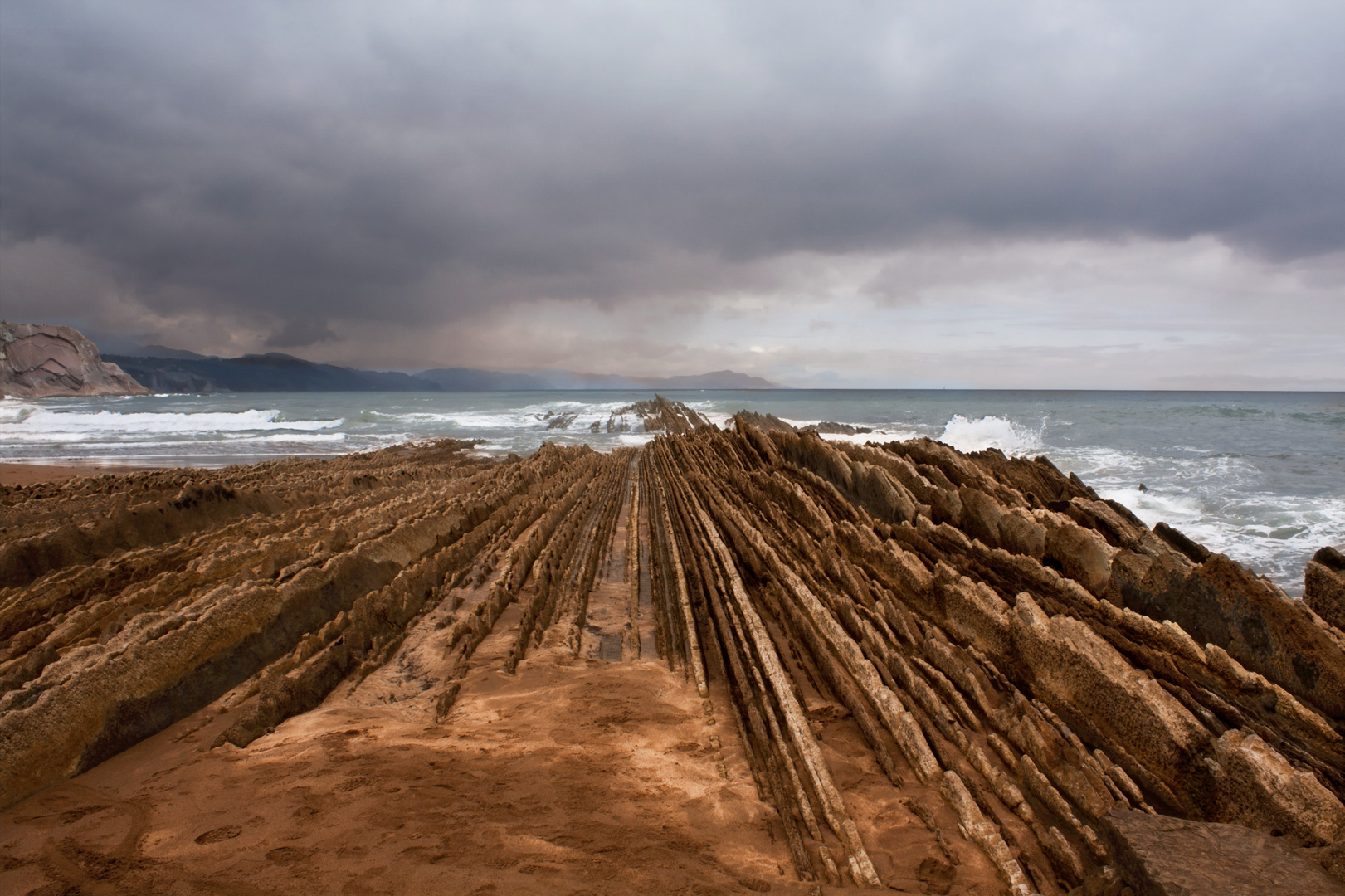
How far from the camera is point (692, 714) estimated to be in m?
4.34

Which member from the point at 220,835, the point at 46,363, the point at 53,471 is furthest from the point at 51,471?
the point at 46,363

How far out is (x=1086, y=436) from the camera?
107 feet

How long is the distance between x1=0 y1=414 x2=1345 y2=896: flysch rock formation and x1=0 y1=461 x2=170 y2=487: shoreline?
16157 mm

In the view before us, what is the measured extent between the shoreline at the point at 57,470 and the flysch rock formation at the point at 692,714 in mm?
16157

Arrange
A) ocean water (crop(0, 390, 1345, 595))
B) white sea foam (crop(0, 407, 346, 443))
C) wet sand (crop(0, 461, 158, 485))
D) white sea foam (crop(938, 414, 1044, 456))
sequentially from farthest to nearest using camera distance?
white sea foam (crop(0, 407, 346, 443)) < white sea foam (crop(938, 414, 1044, 456)) < wet sand (crop(0, 461, 158, 485)) < ocean water (crop(0, 390, 1345, 595))

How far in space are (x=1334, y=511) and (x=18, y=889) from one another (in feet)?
73.4

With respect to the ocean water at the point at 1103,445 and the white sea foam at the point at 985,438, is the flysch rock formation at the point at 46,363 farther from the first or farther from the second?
the white sea foam at the point at 985,438

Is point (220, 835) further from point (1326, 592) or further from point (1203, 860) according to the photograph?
point (1326, 592)

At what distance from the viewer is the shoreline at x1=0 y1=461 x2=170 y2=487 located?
17.5 meters

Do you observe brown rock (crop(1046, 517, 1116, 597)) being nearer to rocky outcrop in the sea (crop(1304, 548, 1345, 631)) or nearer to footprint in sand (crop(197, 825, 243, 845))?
rocky outcrop in the sea (crop(1304, 548, 1345, 631))

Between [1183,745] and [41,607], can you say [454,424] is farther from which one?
[1183,745]

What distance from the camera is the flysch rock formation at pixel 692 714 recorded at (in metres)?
2.61

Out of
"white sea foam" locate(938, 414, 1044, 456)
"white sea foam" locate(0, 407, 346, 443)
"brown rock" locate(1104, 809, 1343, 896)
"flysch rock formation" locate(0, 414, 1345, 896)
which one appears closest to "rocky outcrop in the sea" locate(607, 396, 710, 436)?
"white sea foam" locate(938, 414, 1044, 456)

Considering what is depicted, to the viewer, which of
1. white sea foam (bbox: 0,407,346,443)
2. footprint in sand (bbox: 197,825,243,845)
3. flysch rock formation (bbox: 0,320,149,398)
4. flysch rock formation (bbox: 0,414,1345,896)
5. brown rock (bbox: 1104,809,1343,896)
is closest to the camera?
brown rock (bbox: 1104,809,1343,896)
